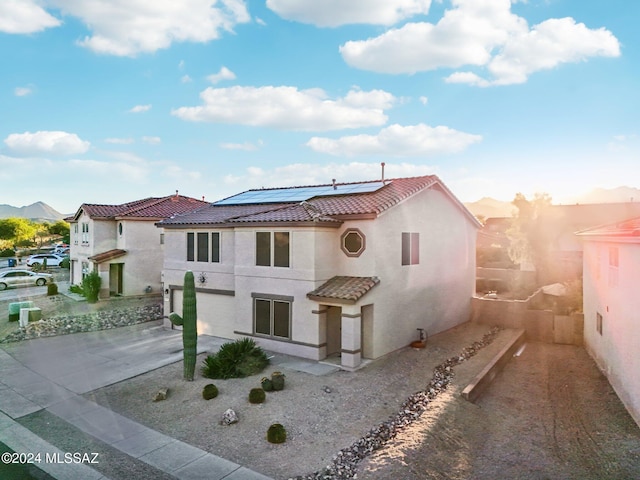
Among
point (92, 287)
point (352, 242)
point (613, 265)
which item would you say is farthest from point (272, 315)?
point (92, 287)

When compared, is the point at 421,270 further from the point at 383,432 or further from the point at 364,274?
the point at 383,432

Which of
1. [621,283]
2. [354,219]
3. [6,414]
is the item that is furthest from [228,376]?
[621,283]

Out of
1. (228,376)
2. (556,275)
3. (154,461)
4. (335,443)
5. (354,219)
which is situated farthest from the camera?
(556,275)

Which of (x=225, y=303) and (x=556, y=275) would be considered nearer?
(x=225, y=303)

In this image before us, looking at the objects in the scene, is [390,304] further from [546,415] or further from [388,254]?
[546,415]

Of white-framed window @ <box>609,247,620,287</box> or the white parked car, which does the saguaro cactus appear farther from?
the white parked car

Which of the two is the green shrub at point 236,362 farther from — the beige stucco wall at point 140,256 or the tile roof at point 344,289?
the beige stucco wall at point 140,256

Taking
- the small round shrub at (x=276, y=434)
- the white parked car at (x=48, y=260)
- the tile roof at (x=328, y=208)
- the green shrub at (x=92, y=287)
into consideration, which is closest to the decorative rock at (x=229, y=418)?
the small round shrub at (x=276, y=434)
